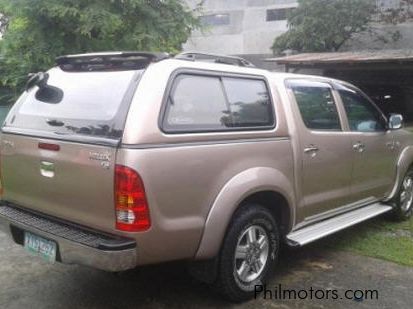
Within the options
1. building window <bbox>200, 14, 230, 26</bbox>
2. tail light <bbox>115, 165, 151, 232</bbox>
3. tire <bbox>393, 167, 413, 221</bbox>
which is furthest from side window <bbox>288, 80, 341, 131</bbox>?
building window <bbox>200, 14, 230, 26</bbox>

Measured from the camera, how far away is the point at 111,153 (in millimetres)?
3055

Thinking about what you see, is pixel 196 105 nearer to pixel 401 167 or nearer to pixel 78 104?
pixel 78 104

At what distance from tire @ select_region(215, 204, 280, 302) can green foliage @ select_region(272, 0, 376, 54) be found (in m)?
16.0

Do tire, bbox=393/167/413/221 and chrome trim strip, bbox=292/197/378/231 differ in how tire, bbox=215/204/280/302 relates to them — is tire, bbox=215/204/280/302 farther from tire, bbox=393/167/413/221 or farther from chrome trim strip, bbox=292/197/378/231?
tire, bbox=393/167/413/221

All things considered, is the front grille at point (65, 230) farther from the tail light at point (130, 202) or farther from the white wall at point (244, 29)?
the white wall at point (244, 29)

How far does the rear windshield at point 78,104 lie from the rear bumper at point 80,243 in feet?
2.14

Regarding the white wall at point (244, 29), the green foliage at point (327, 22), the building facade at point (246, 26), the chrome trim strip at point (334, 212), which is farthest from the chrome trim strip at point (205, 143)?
the white wall at point (244, 29)

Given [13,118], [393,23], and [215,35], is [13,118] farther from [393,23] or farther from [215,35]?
[215,35]

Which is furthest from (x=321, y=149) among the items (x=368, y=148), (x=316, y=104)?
(x=368, y=148)

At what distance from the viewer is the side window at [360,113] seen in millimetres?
4996

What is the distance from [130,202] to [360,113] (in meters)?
3.06

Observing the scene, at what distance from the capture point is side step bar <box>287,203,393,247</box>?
4.18 metres

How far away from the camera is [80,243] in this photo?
3.12 meters

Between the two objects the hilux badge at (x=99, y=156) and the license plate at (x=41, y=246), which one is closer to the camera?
the hilux badge at (x=99, y=156)
